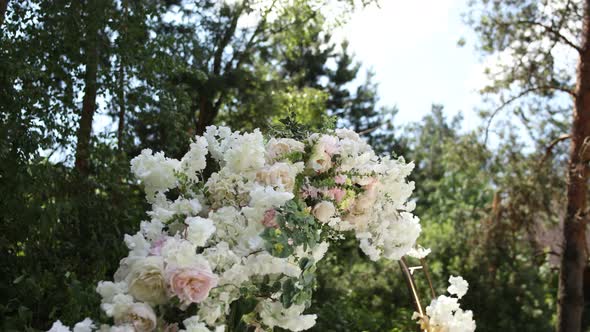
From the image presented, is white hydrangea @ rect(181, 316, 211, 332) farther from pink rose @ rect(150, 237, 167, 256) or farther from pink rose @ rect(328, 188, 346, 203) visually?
pink rose @ rect(328, 188, 346, 203)

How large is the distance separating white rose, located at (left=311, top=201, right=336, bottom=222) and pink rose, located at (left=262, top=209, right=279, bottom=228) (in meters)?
0.34

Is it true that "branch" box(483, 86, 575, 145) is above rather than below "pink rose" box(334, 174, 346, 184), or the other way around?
above

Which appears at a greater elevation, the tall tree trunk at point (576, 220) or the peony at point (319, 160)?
the tall tree trunk at point (576, 220)

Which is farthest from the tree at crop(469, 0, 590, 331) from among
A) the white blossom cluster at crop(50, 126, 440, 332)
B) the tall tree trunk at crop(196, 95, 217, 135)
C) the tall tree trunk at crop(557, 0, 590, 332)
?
the white blossom cluster at crop(50, 126, 440, 332)

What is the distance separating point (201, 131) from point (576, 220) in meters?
4.84

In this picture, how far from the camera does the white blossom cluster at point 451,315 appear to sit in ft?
7.68

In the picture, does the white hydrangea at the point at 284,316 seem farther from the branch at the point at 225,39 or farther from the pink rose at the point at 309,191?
the branch at the point at 225,39

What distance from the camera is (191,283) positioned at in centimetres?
146

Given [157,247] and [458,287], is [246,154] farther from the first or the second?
[458,287]

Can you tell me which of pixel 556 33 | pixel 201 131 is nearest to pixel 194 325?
pixel 556 33

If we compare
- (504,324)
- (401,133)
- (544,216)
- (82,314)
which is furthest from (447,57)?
(401,133)

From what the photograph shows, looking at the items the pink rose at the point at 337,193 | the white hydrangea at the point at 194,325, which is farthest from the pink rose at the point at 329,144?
the white hydrangea at the point at 194,325

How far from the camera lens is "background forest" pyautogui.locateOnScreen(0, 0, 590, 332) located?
13.7 ft

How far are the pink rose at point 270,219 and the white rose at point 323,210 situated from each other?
339mm
